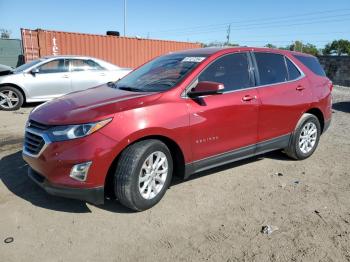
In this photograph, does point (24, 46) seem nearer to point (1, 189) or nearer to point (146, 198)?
point (1, 189)

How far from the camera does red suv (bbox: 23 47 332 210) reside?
3480 mm

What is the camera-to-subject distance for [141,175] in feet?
12.4

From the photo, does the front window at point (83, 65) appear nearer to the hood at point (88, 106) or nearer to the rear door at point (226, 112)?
the hood at point (88, 106)

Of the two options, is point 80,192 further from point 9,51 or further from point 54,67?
point 9,51

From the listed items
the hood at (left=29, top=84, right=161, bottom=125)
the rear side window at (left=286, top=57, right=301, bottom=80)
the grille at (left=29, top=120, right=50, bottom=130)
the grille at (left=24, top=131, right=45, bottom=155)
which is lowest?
the grille at (left=24, top=131, right=45, bottom=155)

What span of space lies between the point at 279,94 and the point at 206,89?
5.07 ft

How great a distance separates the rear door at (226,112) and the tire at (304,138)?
102 centimetres

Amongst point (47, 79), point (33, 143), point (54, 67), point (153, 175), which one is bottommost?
point (153, 175)

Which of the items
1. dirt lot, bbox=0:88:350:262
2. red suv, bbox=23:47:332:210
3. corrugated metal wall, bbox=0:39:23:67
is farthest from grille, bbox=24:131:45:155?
corrugated metal wall, bbox=0:39:23:67

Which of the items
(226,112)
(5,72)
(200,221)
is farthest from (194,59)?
(5,72)

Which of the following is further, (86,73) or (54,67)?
(86,73)

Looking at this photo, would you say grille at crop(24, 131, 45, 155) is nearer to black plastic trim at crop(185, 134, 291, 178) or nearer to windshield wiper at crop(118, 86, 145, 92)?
windshield wiper at crop(118, 86, 145, 92)

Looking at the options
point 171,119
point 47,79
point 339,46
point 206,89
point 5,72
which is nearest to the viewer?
point 171,119

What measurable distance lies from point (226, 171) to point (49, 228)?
2555 mm
